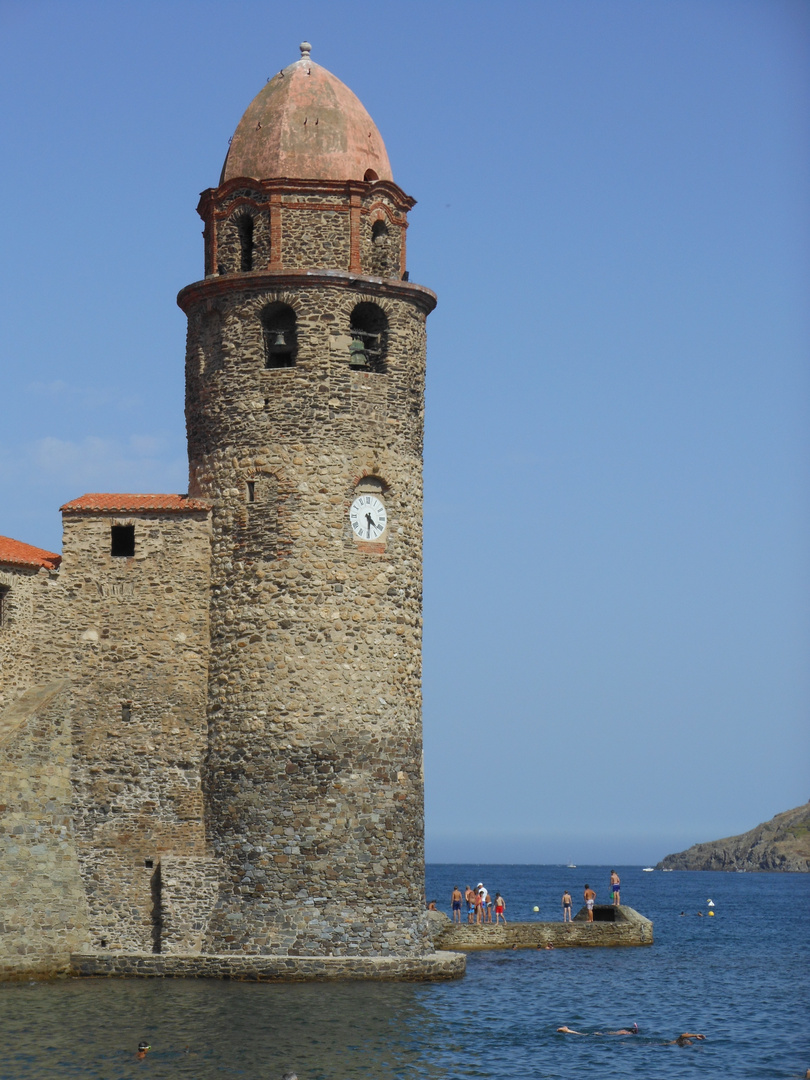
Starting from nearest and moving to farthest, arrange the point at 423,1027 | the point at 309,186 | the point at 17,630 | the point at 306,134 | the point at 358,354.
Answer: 1. the point at 423,1027
2. the point at 17,630
3. the point at 309,186
4. the point at 358,354
5. the point at 306,134

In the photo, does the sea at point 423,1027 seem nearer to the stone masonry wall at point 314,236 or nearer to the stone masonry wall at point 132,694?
the stone masonry wall at point 132,694

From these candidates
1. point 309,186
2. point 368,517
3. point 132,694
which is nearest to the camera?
point 132,694

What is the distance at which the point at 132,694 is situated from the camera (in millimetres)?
28797

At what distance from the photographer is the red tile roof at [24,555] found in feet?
93.7

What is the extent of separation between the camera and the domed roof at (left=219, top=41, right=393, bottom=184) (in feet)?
98.0

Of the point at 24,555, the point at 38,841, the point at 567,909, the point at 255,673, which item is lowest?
the point at 567,909

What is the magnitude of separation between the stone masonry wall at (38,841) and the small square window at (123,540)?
102 inches

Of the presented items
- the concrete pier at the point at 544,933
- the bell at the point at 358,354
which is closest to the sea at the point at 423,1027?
the concrete pier at the point at 544,933

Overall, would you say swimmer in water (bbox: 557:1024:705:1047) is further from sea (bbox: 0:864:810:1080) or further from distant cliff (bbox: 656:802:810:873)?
distant cliff (bbox: 656:802:810:873)

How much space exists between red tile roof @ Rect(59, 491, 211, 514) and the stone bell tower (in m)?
0.46

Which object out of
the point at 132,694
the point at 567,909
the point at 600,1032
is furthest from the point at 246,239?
the point at 567,909

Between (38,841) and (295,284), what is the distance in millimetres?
10564

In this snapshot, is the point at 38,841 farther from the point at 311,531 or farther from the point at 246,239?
the point at 246,239

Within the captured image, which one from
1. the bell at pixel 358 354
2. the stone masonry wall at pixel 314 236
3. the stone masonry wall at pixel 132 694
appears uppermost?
the stone masonry wall at pixel 314 236
